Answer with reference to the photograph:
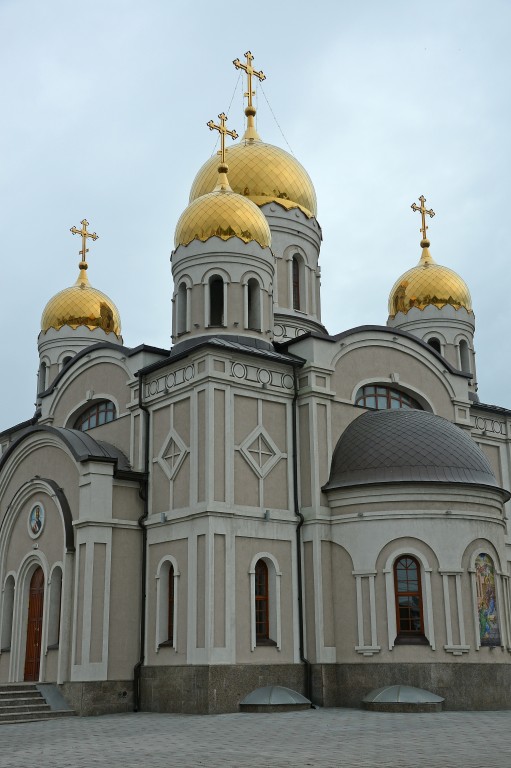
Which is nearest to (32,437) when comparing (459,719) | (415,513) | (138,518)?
(138,518)

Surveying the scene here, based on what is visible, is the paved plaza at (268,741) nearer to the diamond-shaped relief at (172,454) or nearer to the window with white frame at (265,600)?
the window with white frame at (265,600)

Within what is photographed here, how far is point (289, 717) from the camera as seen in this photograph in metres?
16.4

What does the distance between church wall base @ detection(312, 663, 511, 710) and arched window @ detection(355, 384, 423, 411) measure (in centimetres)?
630

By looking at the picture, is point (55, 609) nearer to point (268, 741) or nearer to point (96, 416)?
point (96, 416)

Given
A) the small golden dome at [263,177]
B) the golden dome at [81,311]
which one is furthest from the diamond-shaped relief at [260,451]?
the golden dome at [81,311]

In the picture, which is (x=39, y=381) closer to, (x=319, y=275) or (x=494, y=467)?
(x=319, y=275)

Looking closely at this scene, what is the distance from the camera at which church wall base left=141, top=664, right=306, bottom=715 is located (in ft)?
57.8

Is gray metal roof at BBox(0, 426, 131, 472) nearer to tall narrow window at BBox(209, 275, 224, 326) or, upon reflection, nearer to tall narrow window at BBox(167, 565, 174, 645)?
tall narrow window at BBox(167, 565, 174, 645)

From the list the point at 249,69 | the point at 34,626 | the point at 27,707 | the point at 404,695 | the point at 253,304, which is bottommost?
the point at 27,707

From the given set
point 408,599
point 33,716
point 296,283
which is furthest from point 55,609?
point 296,283

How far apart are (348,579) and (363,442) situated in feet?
9.97

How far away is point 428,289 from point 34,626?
15.9 m

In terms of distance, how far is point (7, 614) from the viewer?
2255 centimetres

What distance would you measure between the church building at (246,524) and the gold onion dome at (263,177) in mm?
3399
